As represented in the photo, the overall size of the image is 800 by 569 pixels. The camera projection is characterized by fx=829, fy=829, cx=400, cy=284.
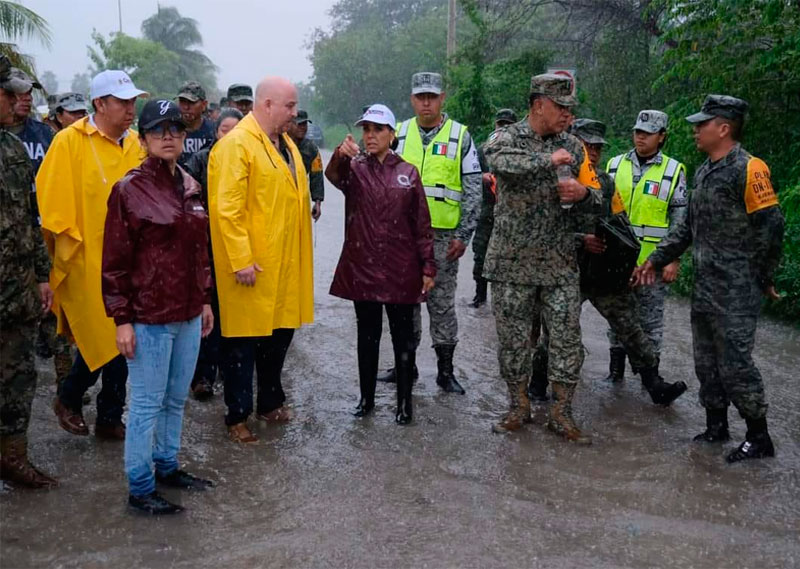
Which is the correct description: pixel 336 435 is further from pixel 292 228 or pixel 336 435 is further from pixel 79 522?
pixel 79 522

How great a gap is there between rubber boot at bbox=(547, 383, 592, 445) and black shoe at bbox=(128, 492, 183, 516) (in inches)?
96.0

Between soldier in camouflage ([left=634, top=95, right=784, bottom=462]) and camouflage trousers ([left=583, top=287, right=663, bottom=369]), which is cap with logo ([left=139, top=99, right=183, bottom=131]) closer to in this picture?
soldier in camouflage ([left=634, top=95, right=784, bottom=462])

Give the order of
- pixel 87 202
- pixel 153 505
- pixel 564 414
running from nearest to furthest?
Result: pixel 153 505
pixel 87 202
pixel 564 414

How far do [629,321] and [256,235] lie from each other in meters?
2.76

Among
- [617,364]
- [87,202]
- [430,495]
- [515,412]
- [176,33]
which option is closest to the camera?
[430,495]

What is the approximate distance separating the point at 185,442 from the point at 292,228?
148 cm

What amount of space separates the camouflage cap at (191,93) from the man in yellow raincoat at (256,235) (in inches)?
92.1

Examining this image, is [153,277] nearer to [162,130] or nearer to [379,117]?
[162,130]

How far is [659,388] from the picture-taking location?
5965 mm

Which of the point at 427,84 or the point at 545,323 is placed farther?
the point at 427,84

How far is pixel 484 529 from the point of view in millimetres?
3996

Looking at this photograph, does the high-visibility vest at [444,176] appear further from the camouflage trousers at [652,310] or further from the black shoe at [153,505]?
the black shoe at [153,505]

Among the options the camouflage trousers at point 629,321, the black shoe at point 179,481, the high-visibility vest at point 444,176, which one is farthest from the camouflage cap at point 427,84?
the black shoe at point 179,481

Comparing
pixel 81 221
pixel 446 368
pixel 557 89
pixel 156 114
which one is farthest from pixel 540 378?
pixel 156 114
